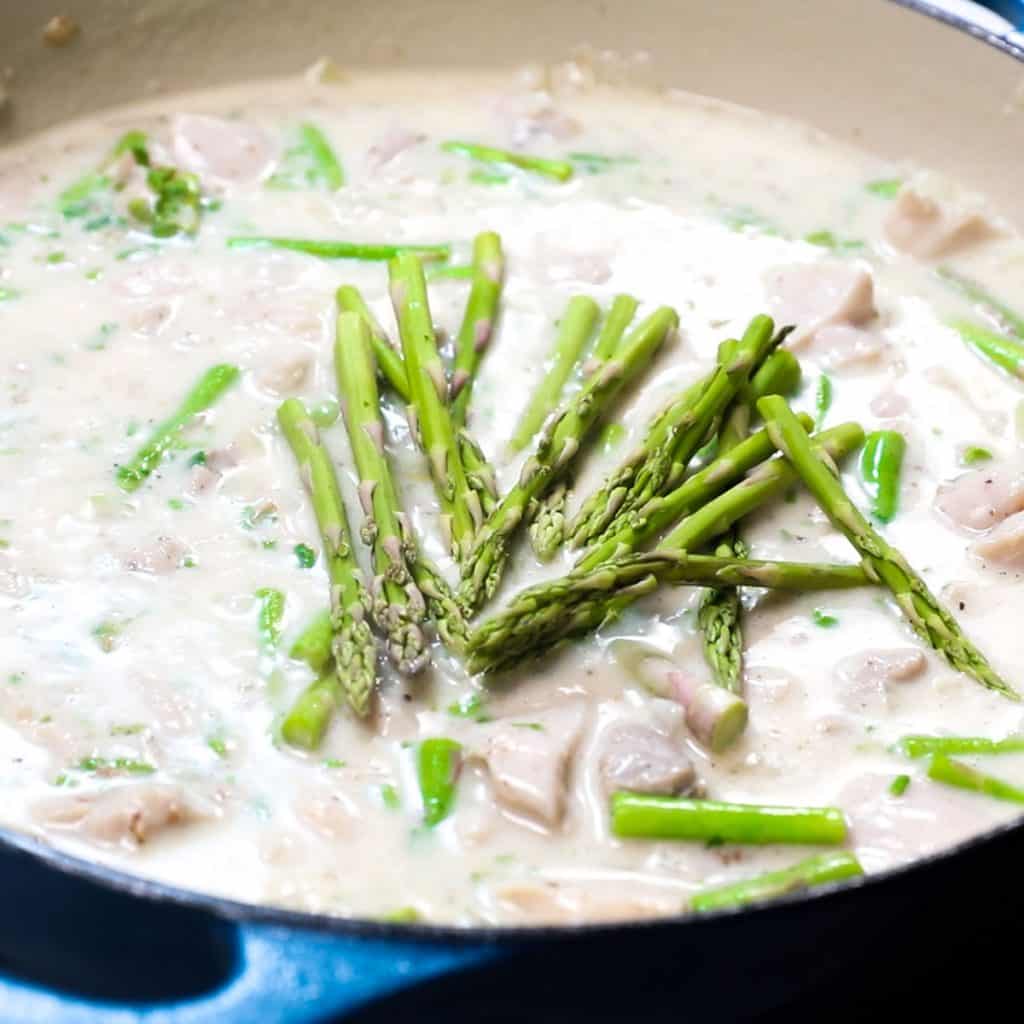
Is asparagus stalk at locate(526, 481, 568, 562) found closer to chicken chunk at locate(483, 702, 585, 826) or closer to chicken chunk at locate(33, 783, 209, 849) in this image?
chicken chunk at locate(483, 702, 585, 826)

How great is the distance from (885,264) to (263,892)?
1779 millimetres

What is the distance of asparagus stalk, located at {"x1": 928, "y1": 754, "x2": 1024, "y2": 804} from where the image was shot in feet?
5.77

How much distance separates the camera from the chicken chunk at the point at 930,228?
8.91 feet

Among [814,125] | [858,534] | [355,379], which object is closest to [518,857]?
[858,534]

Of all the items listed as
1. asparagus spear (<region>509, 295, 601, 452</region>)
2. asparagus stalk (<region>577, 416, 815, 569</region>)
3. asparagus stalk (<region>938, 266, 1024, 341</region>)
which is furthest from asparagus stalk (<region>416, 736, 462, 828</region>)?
asparagus stalk (<region>938, 266, 1024, 341</region>)

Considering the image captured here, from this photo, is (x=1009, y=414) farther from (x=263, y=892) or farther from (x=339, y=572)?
(x=263, y=892)

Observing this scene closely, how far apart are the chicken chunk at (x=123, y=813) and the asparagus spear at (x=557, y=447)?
0.48m

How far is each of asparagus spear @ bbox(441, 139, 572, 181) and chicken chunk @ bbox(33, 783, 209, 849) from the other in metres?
1.68

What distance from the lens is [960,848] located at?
132 cm

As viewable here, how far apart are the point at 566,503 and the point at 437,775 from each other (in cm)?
56

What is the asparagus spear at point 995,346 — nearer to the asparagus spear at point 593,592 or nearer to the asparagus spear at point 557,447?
the asparagus spear at point 557,447

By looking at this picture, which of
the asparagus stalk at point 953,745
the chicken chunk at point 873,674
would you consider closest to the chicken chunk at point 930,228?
the chicken chunk at point 873,674

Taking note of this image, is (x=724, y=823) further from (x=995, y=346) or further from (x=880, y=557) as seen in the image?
(x=995, y=346)

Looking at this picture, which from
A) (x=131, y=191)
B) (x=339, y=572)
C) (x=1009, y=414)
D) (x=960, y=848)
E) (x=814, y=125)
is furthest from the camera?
(x=814, y=125)
